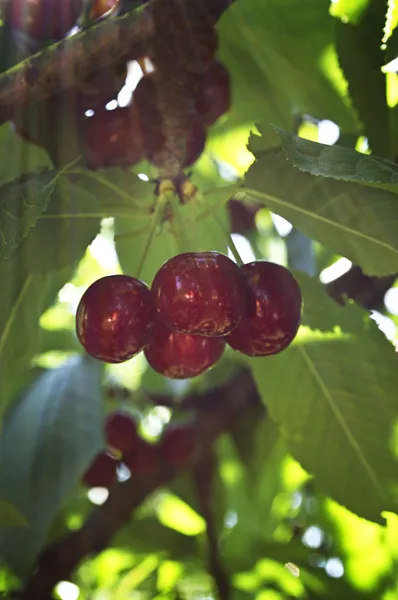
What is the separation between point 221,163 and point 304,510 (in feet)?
2.93

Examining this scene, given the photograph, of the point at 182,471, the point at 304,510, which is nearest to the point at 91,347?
the point at 304,510

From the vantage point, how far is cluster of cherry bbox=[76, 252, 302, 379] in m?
0.80

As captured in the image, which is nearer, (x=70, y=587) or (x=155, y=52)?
(x=155, y=52)

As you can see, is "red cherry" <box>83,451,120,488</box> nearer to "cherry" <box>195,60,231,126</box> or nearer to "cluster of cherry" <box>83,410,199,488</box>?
"cluster of cherry" <box>83,410,199,488</box>

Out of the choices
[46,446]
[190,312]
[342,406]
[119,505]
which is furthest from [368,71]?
[119,505]

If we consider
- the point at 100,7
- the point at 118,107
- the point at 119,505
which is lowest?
the point at 119,505

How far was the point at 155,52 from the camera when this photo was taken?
91 cm

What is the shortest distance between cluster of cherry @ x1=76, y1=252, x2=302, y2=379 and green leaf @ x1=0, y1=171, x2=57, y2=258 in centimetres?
16

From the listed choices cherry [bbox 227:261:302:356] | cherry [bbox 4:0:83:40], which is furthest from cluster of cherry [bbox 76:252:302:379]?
cherry [bbox 4:0:83:40]

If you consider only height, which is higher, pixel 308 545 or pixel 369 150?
pixel 369 150

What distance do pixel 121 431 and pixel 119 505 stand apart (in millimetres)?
348

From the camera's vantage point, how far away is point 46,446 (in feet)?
4.75

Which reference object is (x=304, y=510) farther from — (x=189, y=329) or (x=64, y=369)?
(x=189, y=329)

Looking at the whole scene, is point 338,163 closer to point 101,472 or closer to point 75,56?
point 75,56
